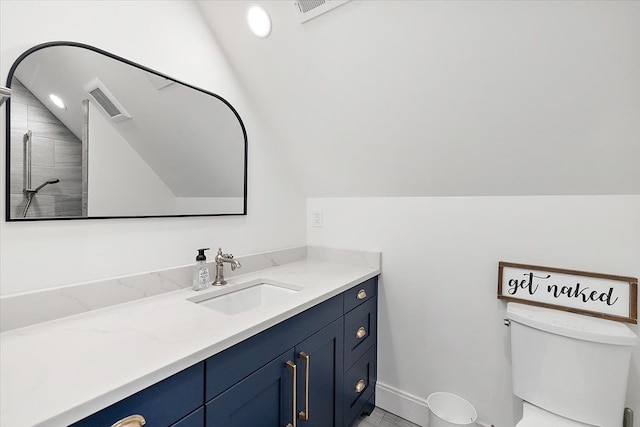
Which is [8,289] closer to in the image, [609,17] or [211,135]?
[211,135]

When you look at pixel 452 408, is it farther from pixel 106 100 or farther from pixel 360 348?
pixel 106 100

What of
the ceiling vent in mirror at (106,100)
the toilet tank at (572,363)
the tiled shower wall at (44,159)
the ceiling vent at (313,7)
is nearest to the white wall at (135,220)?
the tiled shower wall at (44,159)

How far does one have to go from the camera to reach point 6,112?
91cm

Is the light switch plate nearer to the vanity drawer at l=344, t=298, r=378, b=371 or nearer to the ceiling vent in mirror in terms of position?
the vanity drawer at l=344, t=298, r=378, b=371

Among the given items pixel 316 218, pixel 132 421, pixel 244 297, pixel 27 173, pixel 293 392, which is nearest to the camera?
pixel 132 421

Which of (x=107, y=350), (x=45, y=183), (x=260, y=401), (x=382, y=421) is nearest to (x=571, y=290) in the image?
(x=382, y=421)

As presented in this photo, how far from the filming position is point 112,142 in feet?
3.85

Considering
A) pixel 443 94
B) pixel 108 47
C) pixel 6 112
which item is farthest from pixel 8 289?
pixel 443 94

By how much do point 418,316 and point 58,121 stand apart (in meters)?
1.84

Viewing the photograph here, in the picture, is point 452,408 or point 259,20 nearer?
point 259,20

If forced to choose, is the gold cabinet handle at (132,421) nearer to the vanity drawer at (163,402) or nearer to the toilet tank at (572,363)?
the vanity drawer at (163,402)

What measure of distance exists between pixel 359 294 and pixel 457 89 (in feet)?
3.52

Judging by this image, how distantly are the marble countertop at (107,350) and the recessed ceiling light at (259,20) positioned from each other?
1.20m

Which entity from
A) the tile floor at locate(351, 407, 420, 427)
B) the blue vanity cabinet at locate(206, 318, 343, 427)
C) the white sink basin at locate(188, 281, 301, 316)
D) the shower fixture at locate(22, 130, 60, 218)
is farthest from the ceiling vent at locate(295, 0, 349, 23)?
the tile floor at locate(351, 407, 420, 427)
